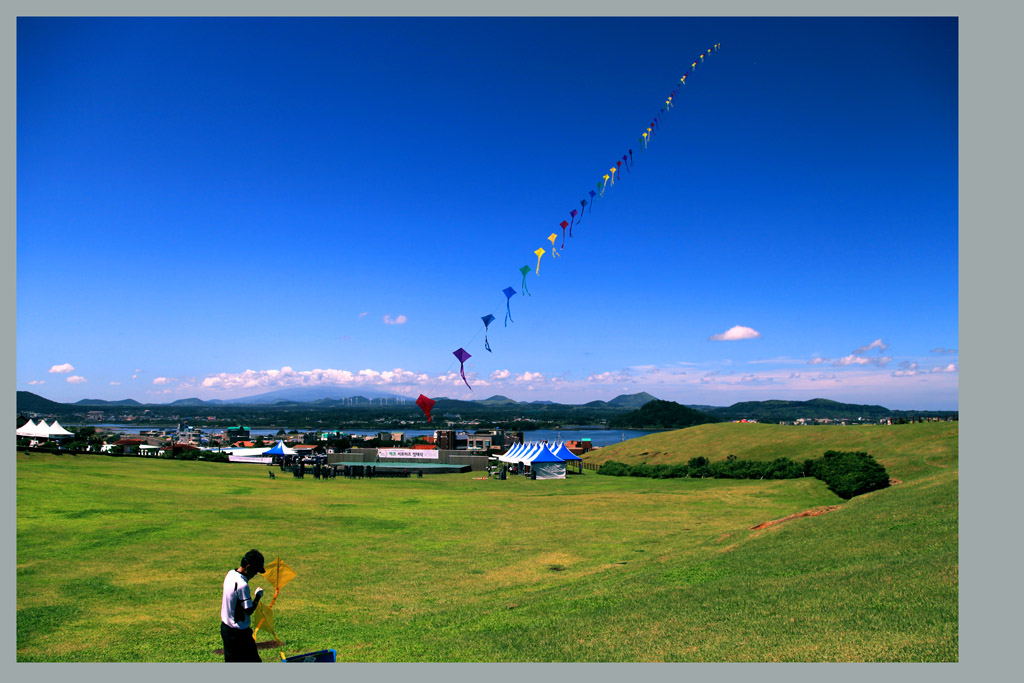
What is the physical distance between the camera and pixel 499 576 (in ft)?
44.9

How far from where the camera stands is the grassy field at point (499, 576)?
28.2ft

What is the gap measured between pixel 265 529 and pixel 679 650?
1466 centimetres

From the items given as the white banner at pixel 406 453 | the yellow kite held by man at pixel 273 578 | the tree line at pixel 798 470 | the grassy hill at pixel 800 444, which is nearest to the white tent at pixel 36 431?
the white banner at pixel 406 453

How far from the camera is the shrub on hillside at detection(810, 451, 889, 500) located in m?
25.2

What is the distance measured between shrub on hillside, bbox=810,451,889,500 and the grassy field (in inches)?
55.7

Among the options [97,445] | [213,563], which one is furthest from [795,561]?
[97,445]

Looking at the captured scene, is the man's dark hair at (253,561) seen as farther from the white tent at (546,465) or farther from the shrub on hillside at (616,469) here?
the shrub on hillside at (616,469)

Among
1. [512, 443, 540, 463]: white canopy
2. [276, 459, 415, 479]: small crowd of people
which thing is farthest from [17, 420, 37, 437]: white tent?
[512, 443, 540, 463]: white canopy

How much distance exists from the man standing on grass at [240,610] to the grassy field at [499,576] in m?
2.40

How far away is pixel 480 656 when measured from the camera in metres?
8.52

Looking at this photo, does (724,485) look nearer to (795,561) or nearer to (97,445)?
(795,561)

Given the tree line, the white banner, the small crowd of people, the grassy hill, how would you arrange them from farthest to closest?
the white banner
the small crowd of people
the grassy hill
the tree line

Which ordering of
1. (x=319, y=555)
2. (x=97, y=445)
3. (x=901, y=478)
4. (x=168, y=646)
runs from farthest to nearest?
(x=97, y=445), (x=901, y=478), (x=319, y=555), (x=168, y=646)

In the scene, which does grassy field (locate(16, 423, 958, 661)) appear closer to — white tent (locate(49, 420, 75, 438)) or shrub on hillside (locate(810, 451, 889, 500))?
shrub on hillside (locate(810, 451, 889, 500))
